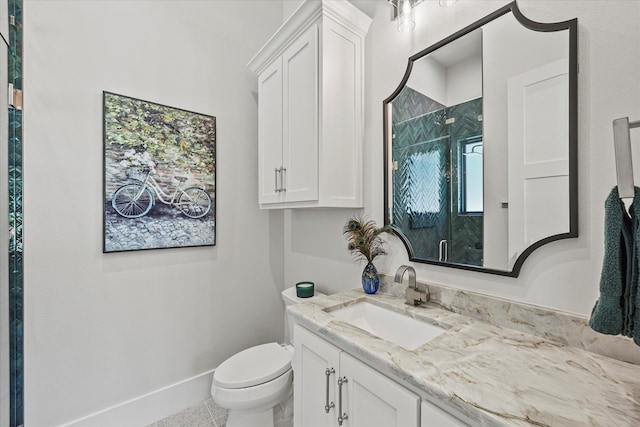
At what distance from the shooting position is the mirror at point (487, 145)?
0.92 meters

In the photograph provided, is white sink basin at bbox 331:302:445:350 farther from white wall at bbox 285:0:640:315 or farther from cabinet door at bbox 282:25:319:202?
cabinet door at bbox 282:25:319:202

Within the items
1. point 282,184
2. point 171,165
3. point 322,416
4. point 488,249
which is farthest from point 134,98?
point 488,249

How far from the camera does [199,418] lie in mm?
1749

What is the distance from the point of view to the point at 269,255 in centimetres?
224

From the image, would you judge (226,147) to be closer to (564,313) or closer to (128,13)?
(128,13)

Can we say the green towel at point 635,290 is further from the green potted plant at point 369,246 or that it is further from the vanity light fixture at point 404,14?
the vanity light fixture at point 404,14

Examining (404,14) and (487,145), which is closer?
(487,145)

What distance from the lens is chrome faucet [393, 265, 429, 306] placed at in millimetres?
1215

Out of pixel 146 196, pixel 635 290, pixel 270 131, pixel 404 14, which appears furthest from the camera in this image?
pixel 270 131

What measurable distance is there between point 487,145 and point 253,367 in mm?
1651

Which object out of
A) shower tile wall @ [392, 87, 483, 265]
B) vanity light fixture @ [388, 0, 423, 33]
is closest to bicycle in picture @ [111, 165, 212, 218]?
shower tile wall @ [392, 87, 483, 265]

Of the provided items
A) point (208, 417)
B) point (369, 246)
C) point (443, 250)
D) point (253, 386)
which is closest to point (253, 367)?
point (253, 386)

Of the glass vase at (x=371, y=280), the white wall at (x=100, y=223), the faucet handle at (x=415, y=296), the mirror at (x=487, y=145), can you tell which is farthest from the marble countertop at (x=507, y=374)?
the white wall at (x=100, y=223)

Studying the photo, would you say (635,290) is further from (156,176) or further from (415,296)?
(156,176)
